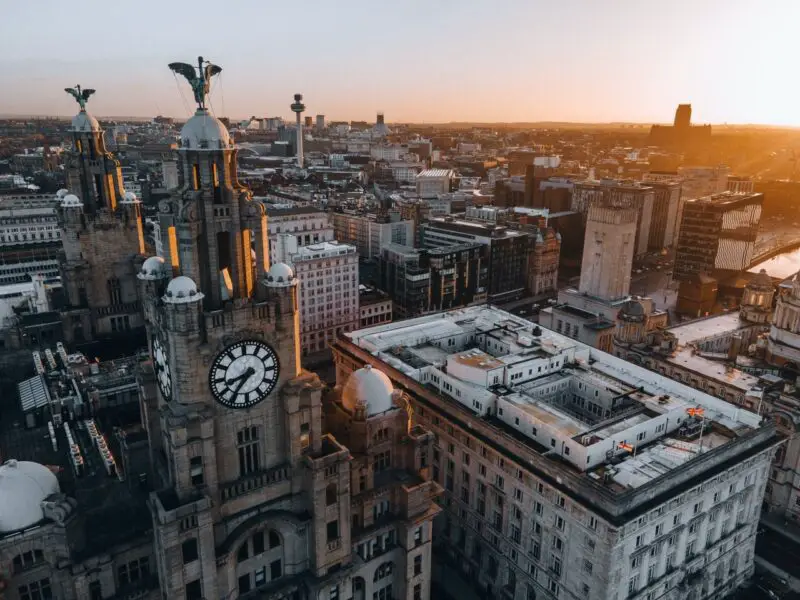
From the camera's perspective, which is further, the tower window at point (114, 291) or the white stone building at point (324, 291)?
the white stone building at point (324, 291)

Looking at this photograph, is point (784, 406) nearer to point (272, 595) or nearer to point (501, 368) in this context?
point (501, 368)

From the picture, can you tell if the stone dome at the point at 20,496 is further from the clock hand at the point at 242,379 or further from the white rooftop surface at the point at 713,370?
the white rooftop surface at the point at 713,370

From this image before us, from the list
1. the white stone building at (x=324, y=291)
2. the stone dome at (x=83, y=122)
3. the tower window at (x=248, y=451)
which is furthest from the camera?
the white stone building at (x=324, y=291)

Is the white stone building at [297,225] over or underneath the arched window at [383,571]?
over

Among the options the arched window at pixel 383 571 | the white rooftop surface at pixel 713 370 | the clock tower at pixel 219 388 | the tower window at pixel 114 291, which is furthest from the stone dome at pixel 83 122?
the white rooftop surface at pixel 713 370

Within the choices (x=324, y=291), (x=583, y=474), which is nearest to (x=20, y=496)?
(x=583, y=474)

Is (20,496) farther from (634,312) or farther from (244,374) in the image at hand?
(634,312)

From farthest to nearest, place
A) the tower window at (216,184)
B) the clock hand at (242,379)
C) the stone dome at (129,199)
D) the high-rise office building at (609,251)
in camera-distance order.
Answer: the high-rise office building at (609,251) → the stone dome at (129,199) → the clock hand at (242,379) → the tower window at (216,184)
